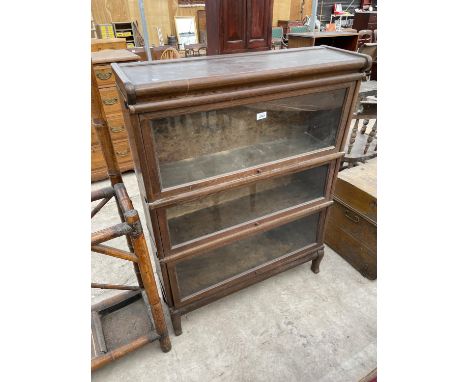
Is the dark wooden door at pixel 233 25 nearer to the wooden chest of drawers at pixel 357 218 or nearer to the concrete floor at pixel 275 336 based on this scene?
the wooden chest of drawers at pixel 357 218

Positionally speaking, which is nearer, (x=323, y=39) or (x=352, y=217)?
(x=352, y=217)

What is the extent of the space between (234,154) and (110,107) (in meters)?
1.92

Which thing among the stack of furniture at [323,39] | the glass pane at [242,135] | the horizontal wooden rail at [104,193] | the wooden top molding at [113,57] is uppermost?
the stack of furniture at [323,39]

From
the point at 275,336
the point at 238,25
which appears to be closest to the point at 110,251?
the point at 275,336

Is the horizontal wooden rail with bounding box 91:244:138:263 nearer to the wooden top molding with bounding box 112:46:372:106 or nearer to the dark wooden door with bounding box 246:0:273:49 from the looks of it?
the wooden top molding with bounding box 112:46:372:106

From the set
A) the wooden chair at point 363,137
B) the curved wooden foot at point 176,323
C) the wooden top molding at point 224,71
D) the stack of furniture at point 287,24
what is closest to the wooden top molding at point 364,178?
the wooden chair at point 363,137

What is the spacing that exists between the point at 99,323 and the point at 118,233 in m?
0.83

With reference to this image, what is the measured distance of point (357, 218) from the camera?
1956 mm

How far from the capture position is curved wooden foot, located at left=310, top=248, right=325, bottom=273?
1956mm

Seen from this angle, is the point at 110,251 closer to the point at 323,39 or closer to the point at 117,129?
the point at 117,129

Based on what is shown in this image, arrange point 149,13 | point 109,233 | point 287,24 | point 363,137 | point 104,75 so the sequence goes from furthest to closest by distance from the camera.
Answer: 1. point 287,24
2. point 149,13
3. point 363,137
4. point 104,75
5. point 109,233

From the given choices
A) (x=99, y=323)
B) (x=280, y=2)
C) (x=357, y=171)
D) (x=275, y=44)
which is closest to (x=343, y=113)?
(x=357, y=171)

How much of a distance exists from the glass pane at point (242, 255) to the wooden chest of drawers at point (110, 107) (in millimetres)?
1612

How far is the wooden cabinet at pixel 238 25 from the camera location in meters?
1.40
